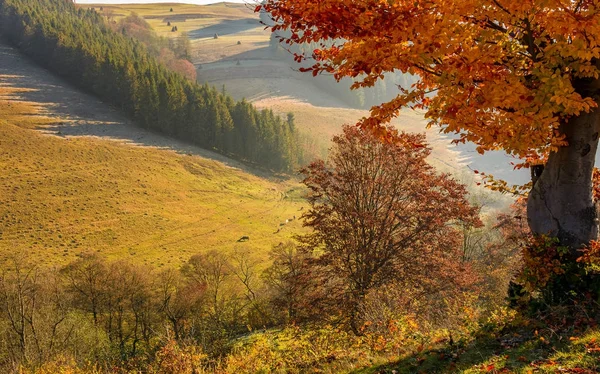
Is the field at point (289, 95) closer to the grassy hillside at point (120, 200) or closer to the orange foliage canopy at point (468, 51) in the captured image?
the grassy hillside at point (120, 200)

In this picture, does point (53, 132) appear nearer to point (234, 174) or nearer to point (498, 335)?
point (234, 174)

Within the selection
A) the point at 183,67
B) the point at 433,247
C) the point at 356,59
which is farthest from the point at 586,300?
the point at 183,67

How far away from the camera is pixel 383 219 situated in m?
17.6

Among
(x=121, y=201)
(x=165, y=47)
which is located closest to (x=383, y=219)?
(x=121, y=201)

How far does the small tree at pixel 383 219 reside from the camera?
17125 millimetres

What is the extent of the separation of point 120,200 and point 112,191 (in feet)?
11.0

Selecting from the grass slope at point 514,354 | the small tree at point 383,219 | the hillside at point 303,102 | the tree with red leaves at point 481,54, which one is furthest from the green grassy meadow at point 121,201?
the hillside at point 303,102

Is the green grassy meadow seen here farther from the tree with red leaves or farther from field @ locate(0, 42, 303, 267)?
the tree with red leaves

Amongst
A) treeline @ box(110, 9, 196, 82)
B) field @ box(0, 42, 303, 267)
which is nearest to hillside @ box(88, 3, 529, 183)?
treeline @ box(110, 9, 196, 82)

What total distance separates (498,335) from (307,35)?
668cm

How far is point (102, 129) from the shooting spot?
90.4 metres

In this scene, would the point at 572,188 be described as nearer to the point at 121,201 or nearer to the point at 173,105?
the point at 121,201

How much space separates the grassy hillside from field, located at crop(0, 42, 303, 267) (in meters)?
0.16

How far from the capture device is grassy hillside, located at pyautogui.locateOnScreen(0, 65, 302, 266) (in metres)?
55.7
